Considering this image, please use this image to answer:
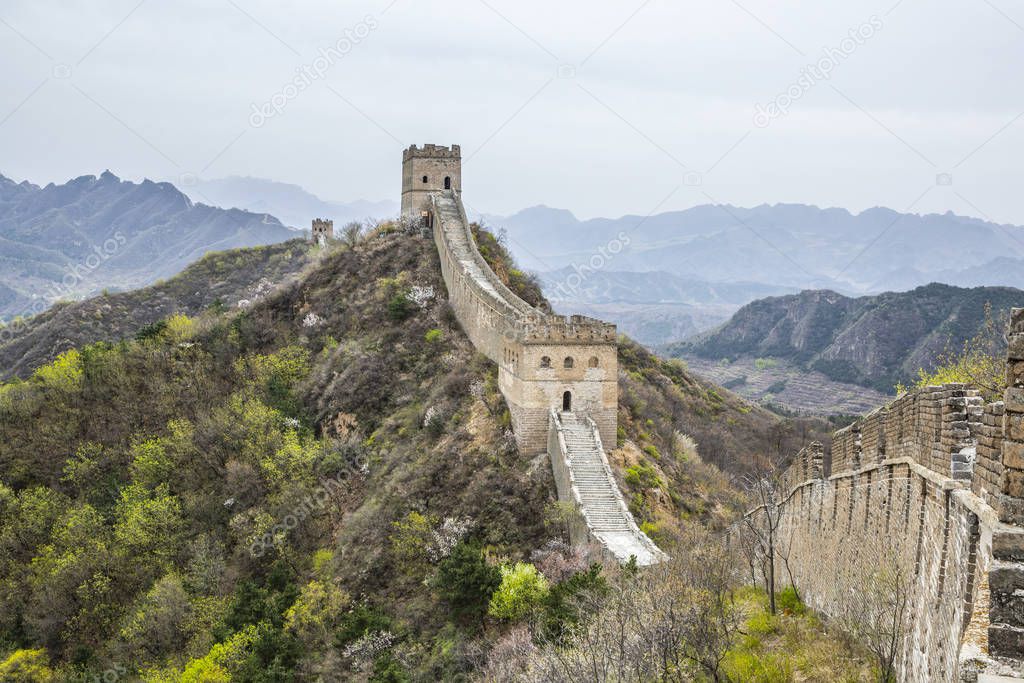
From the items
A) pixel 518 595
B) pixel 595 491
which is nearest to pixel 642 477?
pixel 595 491

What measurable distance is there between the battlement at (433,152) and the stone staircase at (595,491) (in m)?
33.4

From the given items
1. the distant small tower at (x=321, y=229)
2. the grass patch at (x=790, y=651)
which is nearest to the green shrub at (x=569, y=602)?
the grass patch at (x=790, y=651)

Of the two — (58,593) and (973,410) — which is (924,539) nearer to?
(973,410)

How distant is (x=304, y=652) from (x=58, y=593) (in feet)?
54.0

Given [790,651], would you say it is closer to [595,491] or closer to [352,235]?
[595,491]

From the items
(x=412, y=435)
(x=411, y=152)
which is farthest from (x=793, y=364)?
(x=412, y=435)

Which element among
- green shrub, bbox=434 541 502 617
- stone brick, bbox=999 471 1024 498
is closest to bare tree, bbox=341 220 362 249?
green shrub, bbox=434 541 502 617

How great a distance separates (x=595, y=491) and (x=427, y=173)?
123 feet

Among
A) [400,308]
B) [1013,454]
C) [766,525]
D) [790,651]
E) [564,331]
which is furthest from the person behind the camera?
[400,308]

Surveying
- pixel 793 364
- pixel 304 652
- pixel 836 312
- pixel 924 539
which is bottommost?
pixel 304 652

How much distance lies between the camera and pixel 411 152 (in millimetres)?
61250

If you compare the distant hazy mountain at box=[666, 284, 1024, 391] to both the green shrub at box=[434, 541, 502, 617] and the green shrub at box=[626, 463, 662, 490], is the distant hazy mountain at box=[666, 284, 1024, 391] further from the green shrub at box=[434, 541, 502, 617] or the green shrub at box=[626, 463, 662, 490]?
the green shrub at box=[434, 541, 502, 617]

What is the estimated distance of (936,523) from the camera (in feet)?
34.7

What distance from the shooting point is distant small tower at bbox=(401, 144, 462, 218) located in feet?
200
